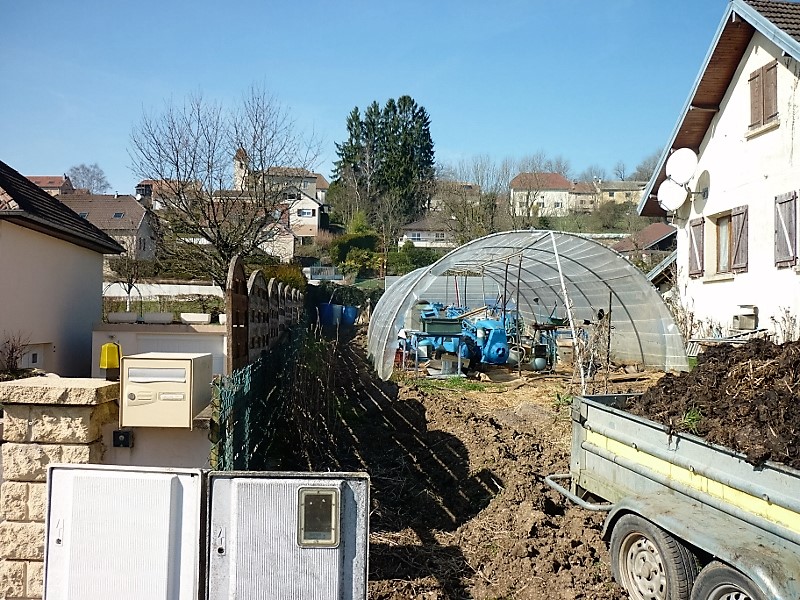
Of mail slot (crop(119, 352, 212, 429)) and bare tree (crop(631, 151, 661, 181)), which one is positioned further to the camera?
bare tree (crop(631, 151, 661, 181))

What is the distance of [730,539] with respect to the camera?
362cm

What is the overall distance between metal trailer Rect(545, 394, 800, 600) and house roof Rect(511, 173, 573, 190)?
3980cm

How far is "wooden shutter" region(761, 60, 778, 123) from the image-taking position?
476 inches

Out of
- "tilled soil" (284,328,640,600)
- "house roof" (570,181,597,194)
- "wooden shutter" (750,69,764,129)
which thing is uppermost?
"house roof" (570,181,597,194)

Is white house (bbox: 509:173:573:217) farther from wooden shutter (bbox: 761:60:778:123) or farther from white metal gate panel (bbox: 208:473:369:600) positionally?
white metal gate panel (bbox: 208:473:369:600)

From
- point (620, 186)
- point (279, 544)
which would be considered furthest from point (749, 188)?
point (620, 186)

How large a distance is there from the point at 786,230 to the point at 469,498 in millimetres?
8016

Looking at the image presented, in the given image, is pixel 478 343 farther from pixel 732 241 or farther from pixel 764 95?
pixel 764 95

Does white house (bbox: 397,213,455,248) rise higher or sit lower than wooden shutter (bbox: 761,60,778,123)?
A: higher

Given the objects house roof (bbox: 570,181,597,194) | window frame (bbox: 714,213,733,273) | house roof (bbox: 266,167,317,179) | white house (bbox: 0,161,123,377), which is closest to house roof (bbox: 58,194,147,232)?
house roof (bbox: 266,167,317,179)

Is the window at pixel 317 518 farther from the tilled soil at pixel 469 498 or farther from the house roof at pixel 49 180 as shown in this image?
the house roof at pixel 49 180

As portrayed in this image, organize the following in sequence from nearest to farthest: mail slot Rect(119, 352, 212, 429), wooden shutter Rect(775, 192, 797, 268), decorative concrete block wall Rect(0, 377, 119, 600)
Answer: decorative concrete block wall Rect(0, 377, 119, 600), mail slot Rect(119, 352, 212, 429), wooden shutter Rect(775, 192, 797, 268)

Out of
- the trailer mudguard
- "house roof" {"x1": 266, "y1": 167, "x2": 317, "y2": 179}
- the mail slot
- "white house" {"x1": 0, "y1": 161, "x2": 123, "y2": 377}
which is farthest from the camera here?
"house roof" {"x1": 266, "y1": 167, "x2": 317, "y2": 179}

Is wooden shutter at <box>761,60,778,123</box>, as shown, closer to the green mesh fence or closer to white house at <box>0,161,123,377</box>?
the green mesh fence
